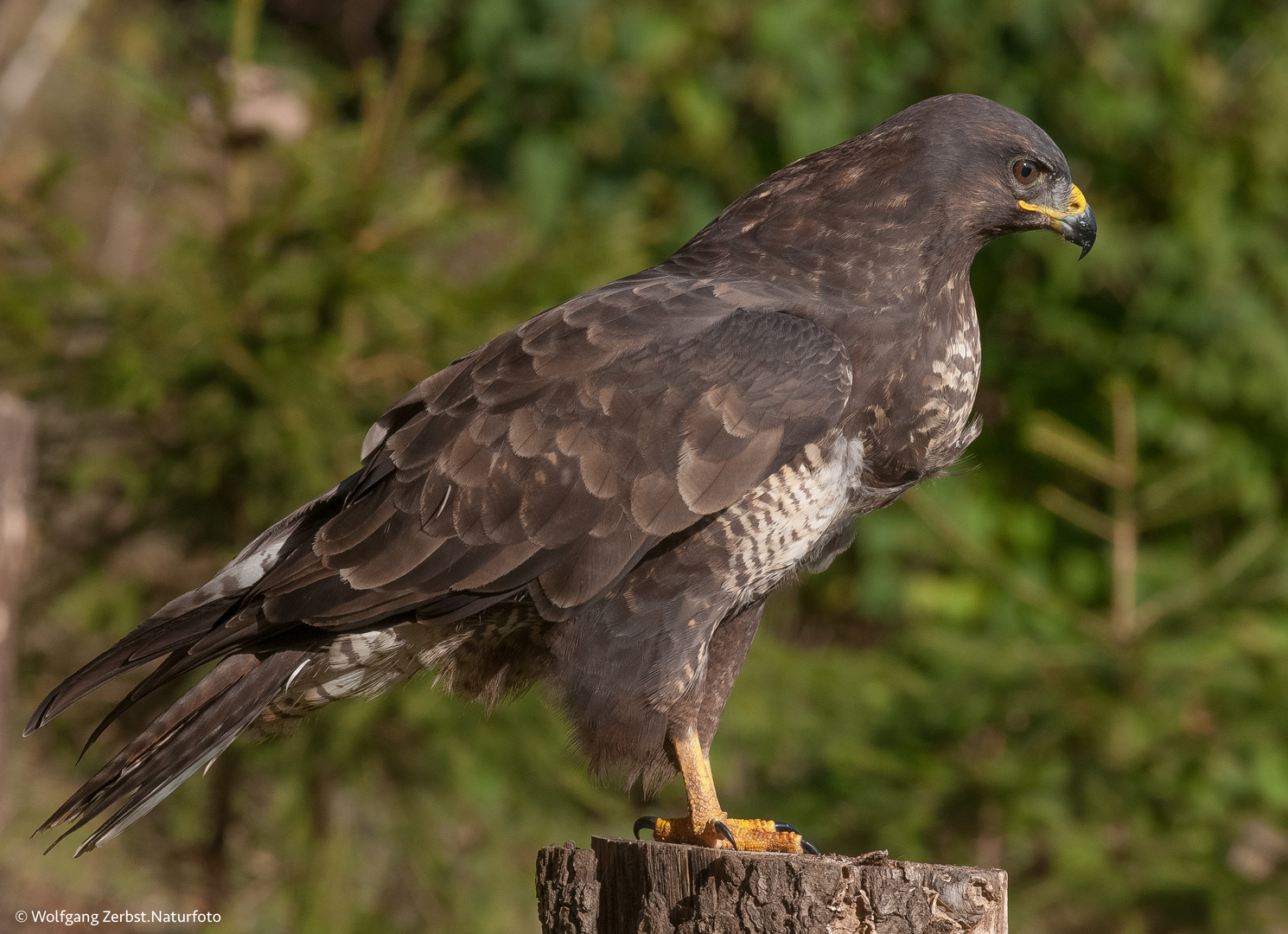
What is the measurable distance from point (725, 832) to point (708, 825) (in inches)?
2.4

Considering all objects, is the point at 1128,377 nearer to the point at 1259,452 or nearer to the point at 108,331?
the point at 1259,452

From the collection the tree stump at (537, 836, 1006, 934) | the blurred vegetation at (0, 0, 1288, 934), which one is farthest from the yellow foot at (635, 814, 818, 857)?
the blurred vegetation at (0, 0, 1288, 934)

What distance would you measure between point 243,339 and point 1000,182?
114 inches

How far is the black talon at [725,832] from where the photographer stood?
2859 mm

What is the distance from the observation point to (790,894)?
2.46 meters

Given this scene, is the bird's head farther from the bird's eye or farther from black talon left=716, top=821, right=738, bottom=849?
black talon left=716, top=821, right=738, bottom=849

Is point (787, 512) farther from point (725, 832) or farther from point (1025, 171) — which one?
point (1025, 171)

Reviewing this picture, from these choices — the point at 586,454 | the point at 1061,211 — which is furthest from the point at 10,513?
the point at 1061,211

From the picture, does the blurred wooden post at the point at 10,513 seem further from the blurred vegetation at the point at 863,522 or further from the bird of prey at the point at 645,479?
the bird of prey at the point at 645,479

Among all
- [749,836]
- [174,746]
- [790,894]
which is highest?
[174,746]

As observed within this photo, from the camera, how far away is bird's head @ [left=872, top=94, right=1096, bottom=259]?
9.93 ft

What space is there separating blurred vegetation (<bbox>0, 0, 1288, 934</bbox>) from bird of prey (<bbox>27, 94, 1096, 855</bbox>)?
5.39 ft

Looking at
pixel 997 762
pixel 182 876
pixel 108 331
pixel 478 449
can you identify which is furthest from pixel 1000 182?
pixel 182 876

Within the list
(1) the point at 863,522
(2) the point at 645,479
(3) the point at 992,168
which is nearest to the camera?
(2) the point at 645,479
